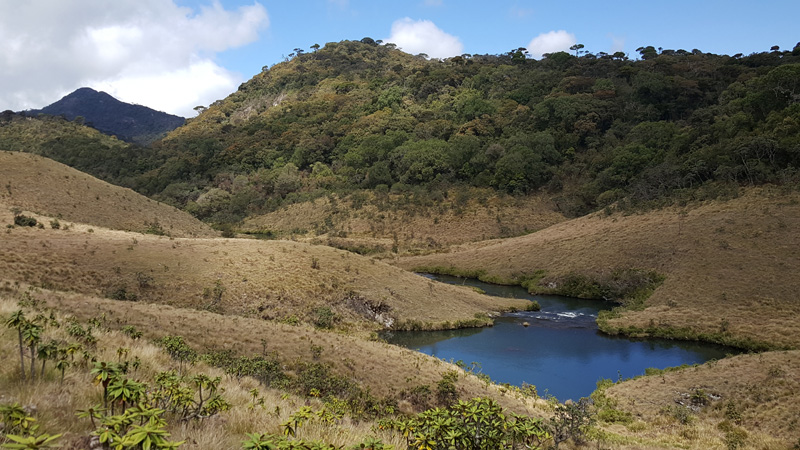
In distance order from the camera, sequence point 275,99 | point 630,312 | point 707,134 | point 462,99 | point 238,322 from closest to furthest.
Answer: point 238,322, point 630,312, point 707,134, point 462,99, point 275,99

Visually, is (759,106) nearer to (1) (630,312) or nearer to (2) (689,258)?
(2) (689,258)

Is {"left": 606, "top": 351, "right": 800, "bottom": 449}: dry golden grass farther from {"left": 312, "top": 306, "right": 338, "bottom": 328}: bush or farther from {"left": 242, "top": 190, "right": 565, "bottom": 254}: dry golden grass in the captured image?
{"left": 242, "top": 190, "right": 565, "bottom": 254}: dry golden grass

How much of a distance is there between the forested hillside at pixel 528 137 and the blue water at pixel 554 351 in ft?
80.1

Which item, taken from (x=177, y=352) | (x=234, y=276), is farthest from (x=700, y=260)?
(x=177, y=352)

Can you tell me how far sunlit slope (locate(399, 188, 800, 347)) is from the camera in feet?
109

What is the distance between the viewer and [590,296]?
45.0 m

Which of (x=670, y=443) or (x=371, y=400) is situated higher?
(x=371, y=400)

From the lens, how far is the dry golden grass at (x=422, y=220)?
231 feet

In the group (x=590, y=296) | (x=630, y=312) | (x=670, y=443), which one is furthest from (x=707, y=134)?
(x=670, y=443)

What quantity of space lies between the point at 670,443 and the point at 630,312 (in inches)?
913

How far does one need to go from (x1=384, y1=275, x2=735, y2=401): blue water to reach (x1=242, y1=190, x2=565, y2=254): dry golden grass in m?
31.0

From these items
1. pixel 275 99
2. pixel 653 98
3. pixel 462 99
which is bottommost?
pixel 653 98

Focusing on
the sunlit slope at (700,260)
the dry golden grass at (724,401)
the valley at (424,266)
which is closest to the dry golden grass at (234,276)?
the valley at (424,266)

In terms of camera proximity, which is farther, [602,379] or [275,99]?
[275,99]
